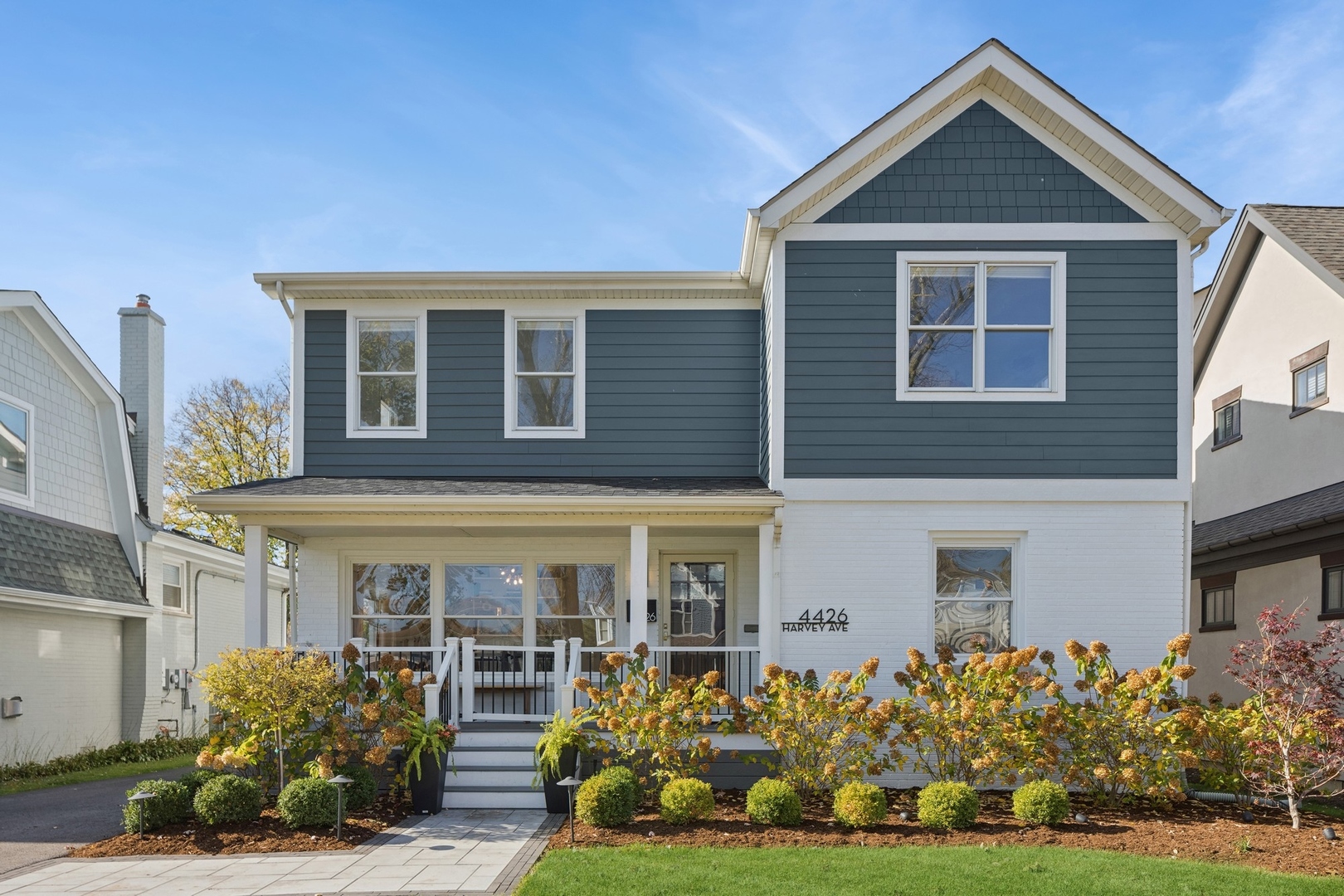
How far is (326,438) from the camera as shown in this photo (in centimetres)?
1238

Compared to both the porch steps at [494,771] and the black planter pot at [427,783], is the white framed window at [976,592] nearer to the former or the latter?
the porch steps at [494,771]

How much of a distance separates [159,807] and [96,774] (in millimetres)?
5795

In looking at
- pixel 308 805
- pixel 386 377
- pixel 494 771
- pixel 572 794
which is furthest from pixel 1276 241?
pixel 308 805

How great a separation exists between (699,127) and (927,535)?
6269 millimetres

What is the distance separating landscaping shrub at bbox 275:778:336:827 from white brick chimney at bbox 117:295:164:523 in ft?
32.7

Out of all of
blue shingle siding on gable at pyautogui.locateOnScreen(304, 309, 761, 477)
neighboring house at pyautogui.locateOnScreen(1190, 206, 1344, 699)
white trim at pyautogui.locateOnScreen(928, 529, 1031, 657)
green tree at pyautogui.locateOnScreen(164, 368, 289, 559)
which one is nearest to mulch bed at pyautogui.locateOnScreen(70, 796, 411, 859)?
blue shingle siding on gable at pyautogui.locateOnScreen(304, 309, 761, 477)

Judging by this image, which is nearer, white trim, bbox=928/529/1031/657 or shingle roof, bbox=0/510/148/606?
white trim, bbox=928/529/1031/657

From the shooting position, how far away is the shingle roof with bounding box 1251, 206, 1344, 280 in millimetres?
14000

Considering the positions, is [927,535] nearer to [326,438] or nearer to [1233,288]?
[326,438]

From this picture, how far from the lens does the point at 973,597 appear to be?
10.8 meters

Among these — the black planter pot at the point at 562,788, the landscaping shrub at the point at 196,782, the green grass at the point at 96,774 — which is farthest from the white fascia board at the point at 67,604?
the black planter pot at the point at 562,788

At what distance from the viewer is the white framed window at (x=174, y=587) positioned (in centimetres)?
1764

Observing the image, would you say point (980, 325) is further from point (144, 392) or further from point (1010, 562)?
point (144, 392)

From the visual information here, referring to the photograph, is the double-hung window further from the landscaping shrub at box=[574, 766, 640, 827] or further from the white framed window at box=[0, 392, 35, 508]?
the white framed window at box=[0, 392, 35, 508]
